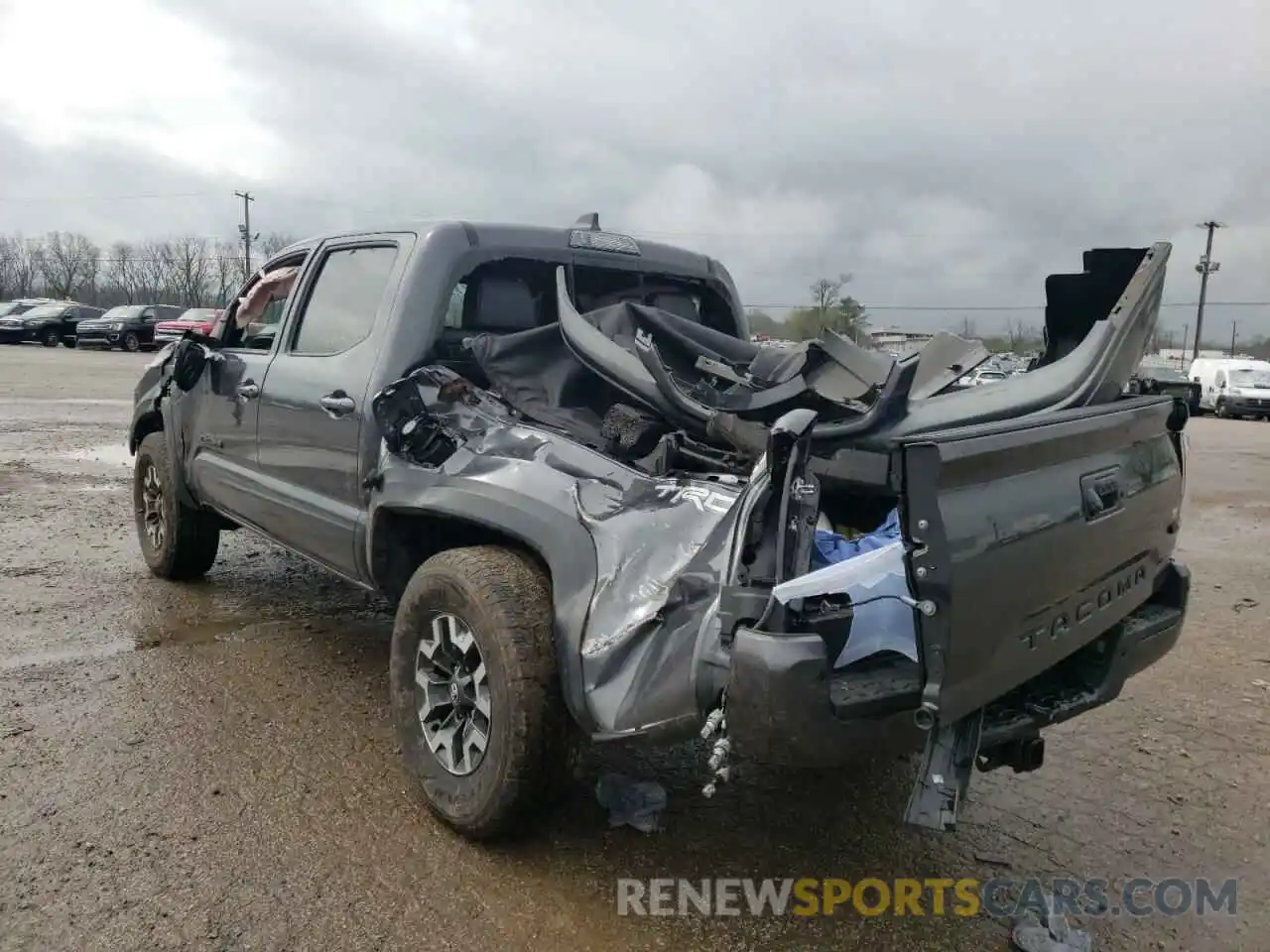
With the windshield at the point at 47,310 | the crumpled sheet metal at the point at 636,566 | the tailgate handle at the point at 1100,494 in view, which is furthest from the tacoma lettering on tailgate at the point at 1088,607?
the windshield at the point at 47,310

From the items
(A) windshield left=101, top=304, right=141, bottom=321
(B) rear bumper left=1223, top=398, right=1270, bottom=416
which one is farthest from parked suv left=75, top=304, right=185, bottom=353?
(B) rear bumper left=1223, top=398, right=1270, bottom=416

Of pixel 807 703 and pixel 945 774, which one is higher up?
pixel 807 703

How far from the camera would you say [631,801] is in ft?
10.5

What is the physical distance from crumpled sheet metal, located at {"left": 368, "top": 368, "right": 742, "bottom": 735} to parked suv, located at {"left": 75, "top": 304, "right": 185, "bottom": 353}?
119 ft

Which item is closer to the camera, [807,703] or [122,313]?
[807,703]

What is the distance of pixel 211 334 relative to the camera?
5.25m

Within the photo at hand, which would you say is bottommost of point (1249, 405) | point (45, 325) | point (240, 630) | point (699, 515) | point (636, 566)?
point (1249, 405)

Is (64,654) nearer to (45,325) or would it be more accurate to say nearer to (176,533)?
(176,533)

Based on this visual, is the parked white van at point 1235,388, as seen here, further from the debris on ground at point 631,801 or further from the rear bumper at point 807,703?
the rear bumper at point 807,703

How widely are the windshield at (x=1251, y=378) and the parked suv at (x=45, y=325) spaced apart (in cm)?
4008

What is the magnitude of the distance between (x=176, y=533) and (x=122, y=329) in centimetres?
3357

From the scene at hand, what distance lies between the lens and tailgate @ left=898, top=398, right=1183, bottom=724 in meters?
2.15

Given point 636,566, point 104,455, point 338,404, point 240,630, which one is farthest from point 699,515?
point 104,455

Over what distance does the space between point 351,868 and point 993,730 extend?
74.1 inches
